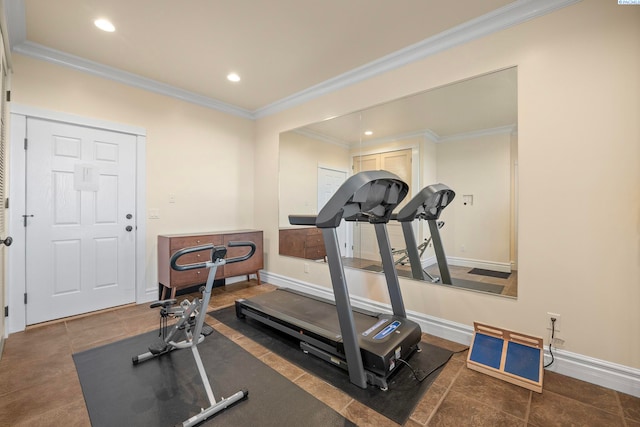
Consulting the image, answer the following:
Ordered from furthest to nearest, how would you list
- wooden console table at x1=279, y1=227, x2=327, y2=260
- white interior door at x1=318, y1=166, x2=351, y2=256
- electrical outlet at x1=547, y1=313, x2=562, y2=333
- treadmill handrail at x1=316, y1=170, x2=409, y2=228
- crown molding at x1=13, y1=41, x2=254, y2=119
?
1. wooden console table at x1=279, y1=227, x2=327, y2=260
2. white interior door at x1=318, y1=166, x2=351, y2=256
3. crown molding at x1=13, y1=41, x2=254, y2=119
4. electrical outlet at x1=547, y1=313, x2=562, y2=333
5. treadmill handrail at x1=316, y1=170, x2=409, y2=228

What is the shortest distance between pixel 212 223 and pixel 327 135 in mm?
2111

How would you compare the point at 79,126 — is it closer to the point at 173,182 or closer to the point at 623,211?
the point at 173,182

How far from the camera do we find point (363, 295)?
3.14 meters

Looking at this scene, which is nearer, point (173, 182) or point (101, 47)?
point (101, 47)

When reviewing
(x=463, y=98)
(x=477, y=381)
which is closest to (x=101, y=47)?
(x=463, y=98)

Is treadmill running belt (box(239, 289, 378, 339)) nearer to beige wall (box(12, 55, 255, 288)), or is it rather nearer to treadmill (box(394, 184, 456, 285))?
treadmill (box(394, 184, 456, 285))

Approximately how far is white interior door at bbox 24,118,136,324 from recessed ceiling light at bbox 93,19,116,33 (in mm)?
1130

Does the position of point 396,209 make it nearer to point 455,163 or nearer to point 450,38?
point 455,163

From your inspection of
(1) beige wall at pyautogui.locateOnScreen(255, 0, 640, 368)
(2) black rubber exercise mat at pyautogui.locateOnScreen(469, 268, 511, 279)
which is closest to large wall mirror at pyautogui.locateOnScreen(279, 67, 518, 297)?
(2) black rubber exercise mat at pyautogui.locateOnScreen(469, 268, 511, 279)

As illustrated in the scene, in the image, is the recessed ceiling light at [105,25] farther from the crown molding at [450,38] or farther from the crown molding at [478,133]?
the crown molding at [478,133]

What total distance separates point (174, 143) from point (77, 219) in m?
1.40

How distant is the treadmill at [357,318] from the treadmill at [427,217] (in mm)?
417

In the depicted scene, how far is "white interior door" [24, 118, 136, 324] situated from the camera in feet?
9.05

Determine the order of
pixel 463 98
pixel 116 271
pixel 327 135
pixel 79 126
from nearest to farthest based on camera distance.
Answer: pixel 463 98
pixel 79 126
pixel 116 271
pixel 327 135
